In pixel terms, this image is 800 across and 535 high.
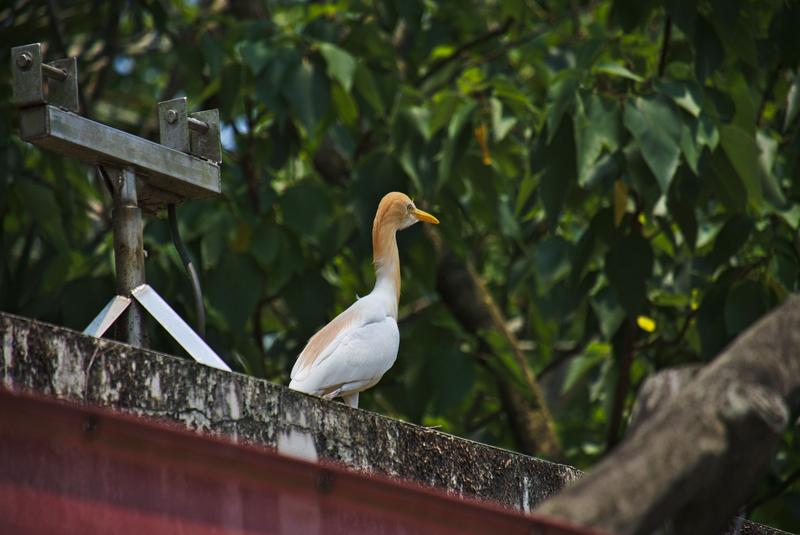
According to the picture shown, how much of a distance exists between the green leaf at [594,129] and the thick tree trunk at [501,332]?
210cm

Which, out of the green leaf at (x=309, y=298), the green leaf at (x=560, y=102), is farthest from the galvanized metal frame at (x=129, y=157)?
the green leaf at (x=309, y=298)

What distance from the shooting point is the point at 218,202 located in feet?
26.2

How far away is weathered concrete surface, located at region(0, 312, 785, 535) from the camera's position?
126 inches

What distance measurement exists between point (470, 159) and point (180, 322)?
15.0 ft

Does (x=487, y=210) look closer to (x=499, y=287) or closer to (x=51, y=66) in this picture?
(x=499, y=287)

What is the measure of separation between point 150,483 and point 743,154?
439 centimetres

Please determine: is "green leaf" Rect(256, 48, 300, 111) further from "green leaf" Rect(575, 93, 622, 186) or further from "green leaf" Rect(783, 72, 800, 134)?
"green leaf" Rect(783, 72, 800, 134)

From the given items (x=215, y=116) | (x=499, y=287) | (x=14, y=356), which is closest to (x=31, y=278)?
(x=499, y=287)

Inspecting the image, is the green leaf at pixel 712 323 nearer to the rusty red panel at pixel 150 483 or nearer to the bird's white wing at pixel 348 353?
the bird's white wing at pixel 348 353

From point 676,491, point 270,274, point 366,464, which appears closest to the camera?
point 676,491

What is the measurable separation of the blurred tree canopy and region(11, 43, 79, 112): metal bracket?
321 centimetres

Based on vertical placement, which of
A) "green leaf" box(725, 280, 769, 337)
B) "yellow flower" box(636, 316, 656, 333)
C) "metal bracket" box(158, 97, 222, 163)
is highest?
"metal bracket" box(158, 97, 222, 163)

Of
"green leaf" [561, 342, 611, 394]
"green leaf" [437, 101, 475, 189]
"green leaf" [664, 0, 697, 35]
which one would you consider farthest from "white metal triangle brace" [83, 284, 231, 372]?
"green leaf" [561, 342, 611, 394]

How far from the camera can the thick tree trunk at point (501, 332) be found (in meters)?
8.64
